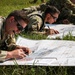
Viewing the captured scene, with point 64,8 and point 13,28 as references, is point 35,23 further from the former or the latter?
point 13,28

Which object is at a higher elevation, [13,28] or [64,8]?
[13,28]

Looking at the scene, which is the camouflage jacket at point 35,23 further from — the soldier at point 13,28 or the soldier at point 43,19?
the soldier at point 13,28

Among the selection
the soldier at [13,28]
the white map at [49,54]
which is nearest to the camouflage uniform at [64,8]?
the white map at [49,54]

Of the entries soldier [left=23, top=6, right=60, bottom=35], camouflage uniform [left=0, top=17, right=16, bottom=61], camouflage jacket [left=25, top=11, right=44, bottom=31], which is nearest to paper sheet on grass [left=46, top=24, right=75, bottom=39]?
soldier [left=23, top=6, right=60, bottom=35]

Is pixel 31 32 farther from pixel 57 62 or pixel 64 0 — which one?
pixel 57 62

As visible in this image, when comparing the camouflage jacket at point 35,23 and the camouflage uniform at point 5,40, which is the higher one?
the camouflage uniform at point 5,40

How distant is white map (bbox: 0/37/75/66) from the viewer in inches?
133

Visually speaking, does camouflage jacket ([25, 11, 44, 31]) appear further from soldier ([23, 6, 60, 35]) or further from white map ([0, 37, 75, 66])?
white map ([0, 37, 75, 66])

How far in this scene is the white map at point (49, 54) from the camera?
11.1 feet

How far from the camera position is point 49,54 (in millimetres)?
3676

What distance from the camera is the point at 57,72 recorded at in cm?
335

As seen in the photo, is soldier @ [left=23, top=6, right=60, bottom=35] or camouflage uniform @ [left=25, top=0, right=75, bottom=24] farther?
camouflage uniform @ [left=25, top=0, right=75, bottom=24]

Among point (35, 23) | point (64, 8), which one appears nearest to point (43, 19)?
point (35, 23)

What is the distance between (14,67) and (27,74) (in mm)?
156
